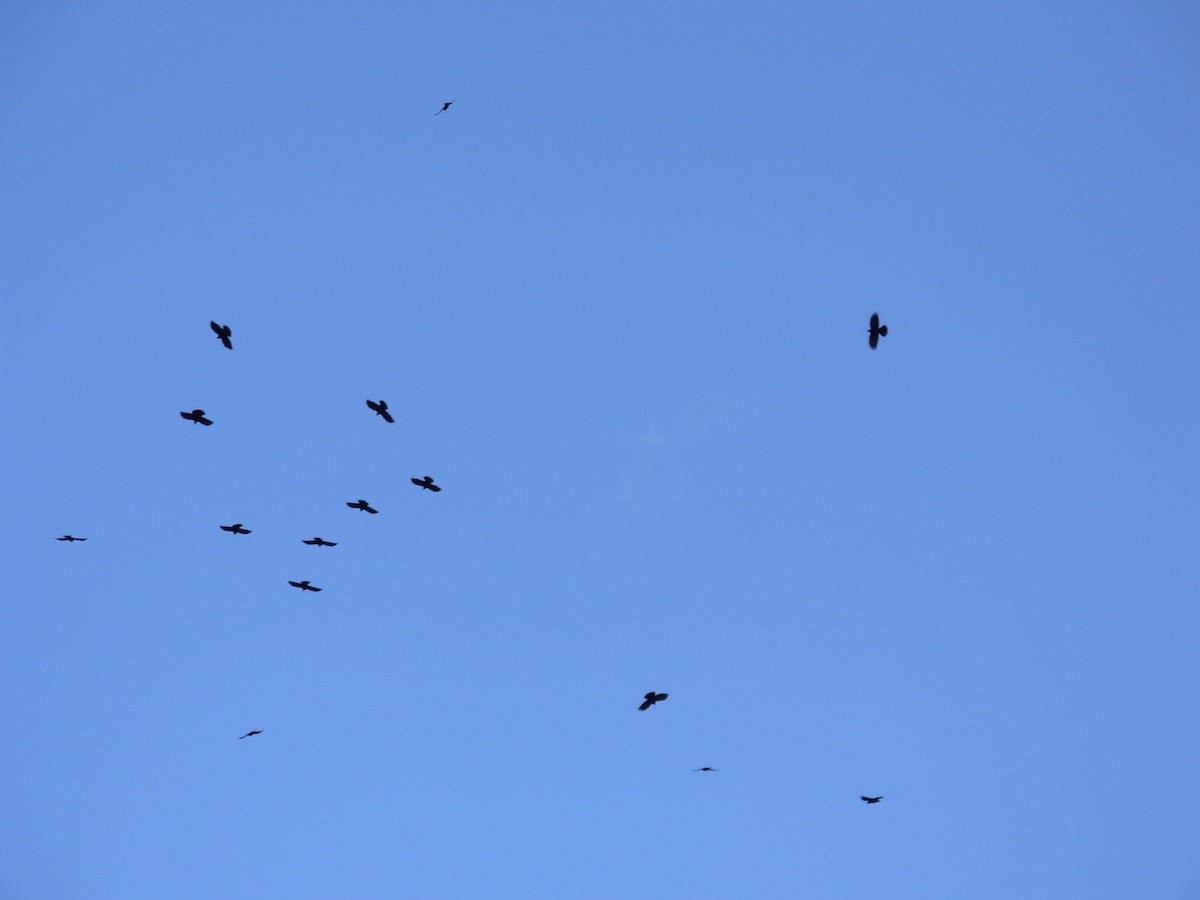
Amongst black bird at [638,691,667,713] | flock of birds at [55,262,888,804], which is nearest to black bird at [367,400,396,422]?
flock of birds at [55,262,888,804]

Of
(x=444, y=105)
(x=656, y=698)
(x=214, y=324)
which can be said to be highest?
(x=444, y=105)

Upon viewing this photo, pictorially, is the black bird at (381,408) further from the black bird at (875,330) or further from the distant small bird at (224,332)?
the black bird at (875,330)

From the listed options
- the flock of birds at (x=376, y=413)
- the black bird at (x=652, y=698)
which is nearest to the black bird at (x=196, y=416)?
the flock of birds at (x=376, y=413)

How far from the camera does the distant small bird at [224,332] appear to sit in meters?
64.3

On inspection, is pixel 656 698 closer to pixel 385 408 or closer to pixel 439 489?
pixel 439 489

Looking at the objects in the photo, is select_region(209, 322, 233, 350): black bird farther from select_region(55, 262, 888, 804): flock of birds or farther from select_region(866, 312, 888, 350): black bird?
select_region(866, 312, 888, 350): black bird

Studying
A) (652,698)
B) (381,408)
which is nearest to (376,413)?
(381,408)

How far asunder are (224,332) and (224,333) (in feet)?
0.28

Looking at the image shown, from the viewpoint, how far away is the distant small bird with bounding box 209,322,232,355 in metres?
64.3

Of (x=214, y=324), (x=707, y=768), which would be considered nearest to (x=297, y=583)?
(x=214, y=324)

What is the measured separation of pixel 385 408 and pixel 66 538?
91.7 feet

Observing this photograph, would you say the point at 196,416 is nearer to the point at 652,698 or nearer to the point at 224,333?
the point at 224,333

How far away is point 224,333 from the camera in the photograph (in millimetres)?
65000

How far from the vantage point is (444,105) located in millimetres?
76688
